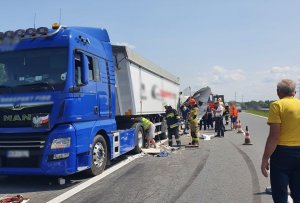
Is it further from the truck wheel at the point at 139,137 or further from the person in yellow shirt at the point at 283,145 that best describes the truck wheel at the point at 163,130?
the person in yellow shirt at the point at 283,145

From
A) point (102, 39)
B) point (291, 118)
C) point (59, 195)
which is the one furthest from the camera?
point (102, 39)

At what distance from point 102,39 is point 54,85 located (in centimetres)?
283

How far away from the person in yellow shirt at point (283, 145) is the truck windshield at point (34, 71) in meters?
4.21

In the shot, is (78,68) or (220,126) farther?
(220,126)

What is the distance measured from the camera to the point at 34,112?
7.16 meters

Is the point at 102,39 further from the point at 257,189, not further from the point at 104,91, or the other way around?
the point at 257,189

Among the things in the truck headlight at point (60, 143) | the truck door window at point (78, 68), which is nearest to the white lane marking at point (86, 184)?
the truck headlight at point (60, 143)

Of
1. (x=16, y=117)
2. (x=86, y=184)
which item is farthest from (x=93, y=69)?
(x=86, y=184)

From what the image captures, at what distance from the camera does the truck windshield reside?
729 cm

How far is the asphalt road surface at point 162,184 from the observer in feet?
21.0

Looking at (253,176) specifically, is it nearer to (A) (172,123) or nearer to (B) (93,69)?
(B) (93,69)

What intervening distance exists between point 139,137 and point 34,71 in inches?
203

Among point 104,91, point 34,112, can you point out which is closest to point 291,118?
point 34,112

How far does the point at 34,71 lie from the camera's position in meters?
7.42
